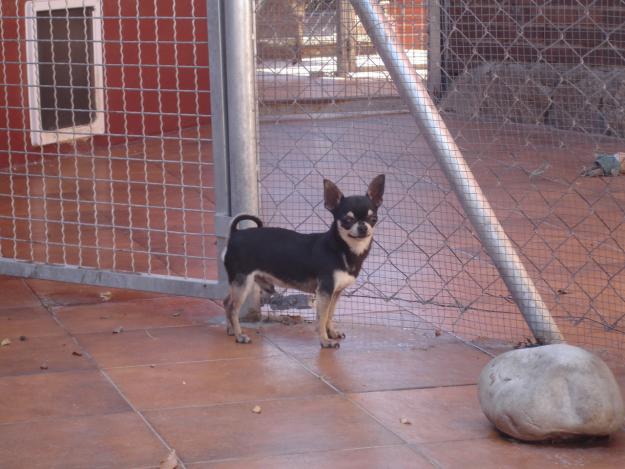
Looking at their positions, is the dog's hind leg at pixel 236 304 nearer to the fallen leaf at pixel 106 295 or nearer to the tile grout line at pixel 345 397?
the tile grout line at pixel 345 397

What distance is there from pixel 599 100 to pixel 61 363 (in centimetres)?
463

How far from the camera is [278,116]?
536cm

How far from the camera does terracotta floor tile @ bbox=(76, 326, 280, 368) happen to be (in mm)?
4289

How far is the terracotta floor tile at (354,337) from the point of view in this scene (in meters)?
4.42

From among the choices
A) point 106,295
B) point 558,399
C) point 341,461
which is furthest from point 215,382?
point 106,295

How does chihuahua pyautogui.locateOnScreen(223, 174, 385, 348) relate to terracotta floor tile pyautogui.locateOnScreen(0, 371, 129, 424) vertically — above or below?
above

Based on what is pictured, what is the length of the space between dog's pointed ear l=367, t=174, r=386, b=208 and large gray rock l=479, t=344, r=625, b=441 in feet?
3.77

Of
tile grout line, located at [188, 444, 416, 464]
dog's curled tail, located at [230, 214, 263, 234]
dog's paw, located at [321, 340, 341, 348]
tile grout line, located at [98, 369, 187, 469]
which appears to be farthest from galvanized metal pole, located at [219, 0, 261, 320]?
tile grout line, located at [188, 444, 416, 464]

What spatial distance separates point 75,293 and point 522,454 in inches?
107

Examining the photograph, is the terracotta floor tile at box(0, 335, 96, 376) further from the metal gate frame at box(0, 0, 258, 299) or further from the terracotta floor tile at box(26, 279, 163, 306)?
the metal gate frame at box(0, 0, 258, 299)

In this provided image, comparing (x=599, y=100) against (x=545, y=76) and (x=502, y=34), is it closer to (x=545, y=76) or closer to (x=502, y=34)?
(x=545, y=76)

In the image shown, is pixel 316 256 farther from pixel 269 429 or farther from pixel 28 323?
pixel 28 323

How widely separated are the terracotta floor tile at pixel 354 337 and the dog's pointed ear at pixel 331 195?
22.4 inches

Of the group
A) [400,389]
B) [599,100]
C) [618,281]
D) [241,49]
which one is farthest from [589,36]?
[400,389]
